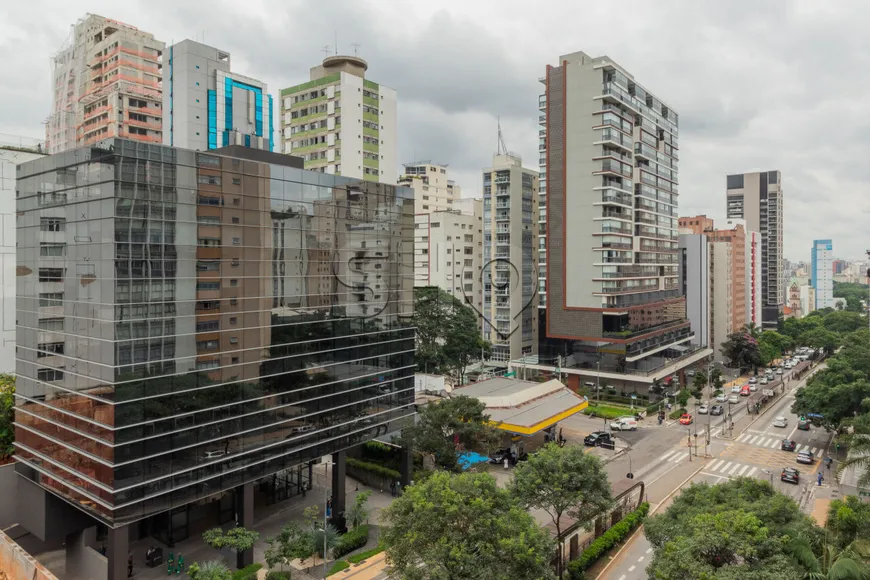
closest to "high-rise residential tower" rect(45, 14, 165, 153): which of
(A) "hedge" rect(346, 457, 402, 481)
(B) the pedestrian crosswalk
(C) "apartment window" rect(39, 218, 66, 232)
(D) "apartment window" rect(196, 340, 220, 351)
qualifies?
(C) "apartment window" rect(39, 218, 66, 232)

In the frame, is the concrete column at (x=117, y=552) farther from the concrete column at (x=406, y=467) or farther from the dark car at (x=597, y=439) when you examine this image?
the dark car at (x=597, y=439)

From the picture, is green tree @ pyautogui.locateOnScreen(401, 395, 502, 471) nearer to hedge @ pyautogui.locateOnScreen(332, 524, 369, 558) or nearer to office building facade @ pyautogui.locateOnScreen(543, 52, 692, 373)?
hedge @ pyautogui.locateOnScreen(332, 524, 369, 558)

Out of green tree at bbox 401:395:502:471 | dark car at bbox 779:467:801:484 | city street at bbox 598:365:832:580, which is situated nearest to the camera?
city street at bbox 598:365:832:580

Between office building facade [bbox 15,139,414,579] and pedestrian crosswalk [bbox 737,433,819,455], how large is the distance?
39.7m

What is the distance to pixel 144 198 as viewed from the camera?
25.7 metres

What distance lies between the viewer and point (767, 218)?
5920 inches

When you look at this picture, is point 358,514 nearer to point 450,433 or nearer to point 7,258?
point 450,433

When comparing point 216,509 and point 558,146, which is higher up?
point 558,146

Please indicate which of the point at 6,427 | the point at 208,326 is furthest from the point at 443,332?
the point at 208,326

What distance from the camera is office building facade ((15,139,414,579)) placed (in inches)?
1001

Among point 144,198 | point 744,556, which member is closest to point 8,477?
point 144,198

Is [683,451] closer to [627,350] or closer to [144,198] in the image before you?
[627,350]

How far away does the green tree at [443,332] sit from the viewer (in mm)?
71688

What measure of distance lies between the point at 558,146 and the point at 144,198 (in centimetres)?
5647
